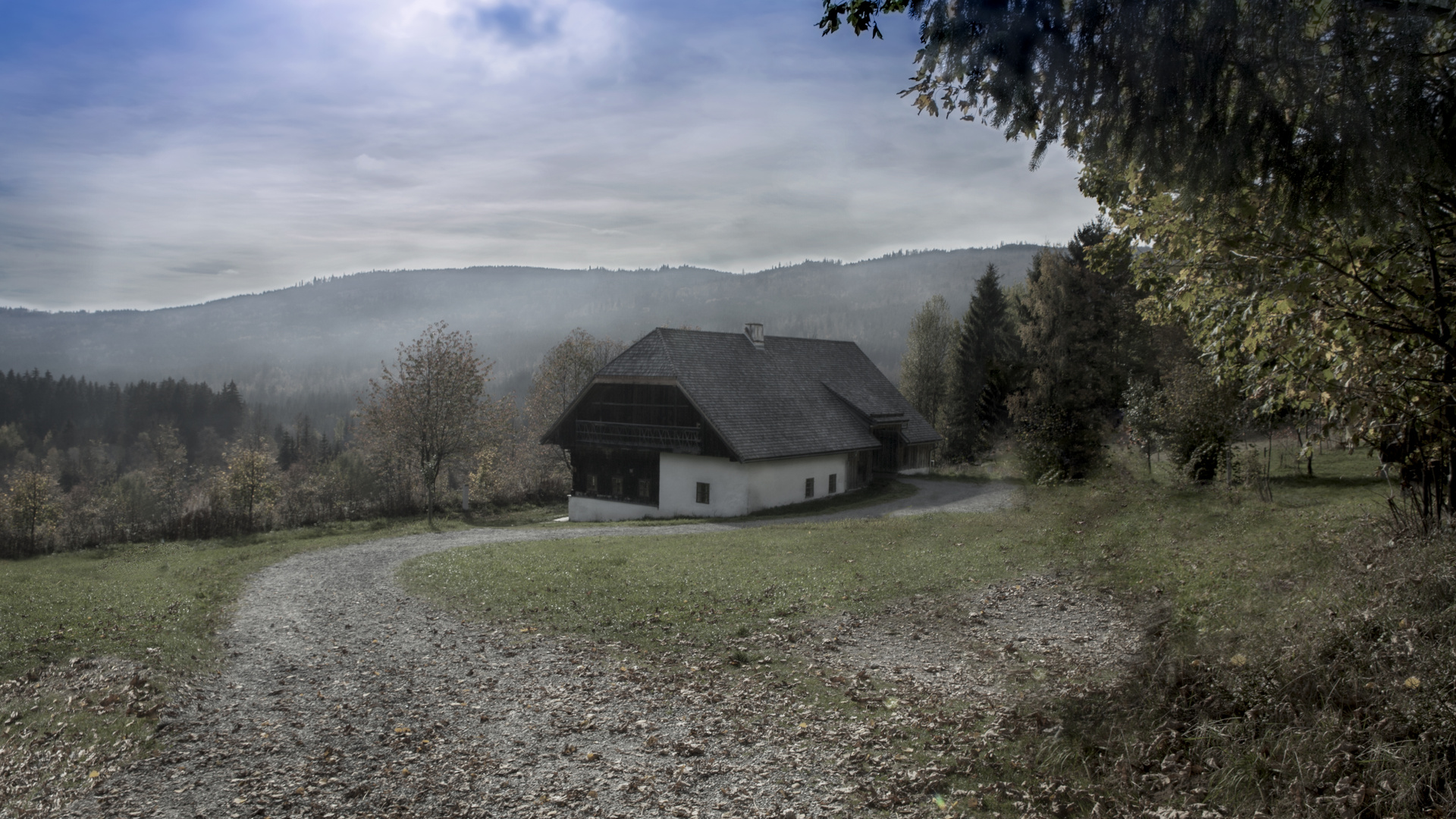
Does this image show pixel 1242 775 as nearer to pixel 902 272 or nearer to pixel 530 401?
pixel 530 401

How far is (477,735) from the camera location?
320 inches

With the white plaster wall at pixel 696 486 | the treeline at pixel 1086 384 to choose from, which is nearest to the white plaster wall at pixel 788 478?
the white plaster wall at pixel 696 486

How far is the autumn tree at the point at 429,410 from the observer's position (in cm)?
3653

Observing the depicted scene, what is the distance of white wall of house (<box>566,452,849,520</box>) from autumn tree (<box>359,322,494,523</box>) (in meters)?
7.16

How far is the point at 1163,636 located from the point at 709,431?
24.4m

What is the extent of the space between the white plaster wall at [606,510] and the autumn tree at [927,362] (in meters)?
35.0

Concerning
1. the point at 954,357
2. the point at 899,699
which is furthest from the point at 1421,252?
the point at 954,357

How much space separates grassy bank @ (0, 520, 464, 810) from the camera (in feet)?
24.9

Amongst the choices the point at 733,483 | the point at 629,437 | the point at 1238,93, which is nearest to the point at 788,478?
the point at 733,483

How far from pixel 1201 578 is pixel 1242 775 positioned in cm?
606

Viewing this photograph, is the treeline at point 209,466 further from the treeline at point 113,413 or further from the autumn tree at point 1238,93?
the autumn tree at point 1238,93

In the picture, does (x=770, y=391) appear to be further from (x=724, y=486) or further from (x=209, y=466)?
(x=209, y=466)

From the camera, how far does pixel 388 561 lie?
755 inches

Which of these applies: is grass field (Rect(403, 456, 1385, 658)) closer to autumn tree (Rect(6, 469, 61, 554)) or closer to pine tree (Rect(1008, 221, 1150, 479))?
pine tree (Rect(1008, 221, 1150, 479))
